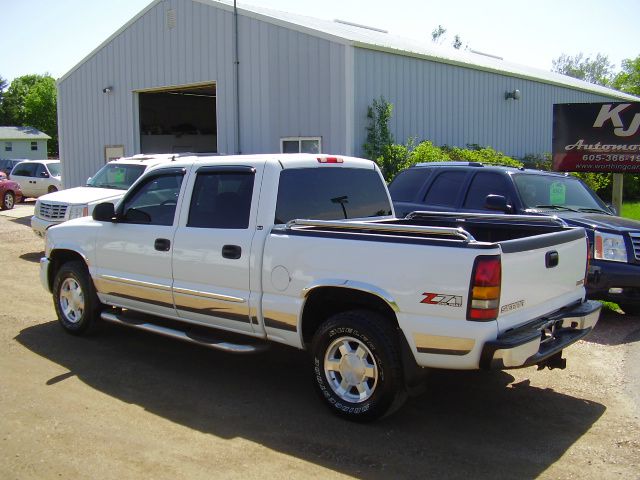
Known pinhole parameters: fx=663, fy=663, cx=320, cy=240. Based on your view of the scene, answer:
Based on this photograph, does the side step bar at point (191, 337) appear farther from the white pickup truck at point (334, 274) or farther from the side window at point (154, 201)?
the side window at point (154, 201)

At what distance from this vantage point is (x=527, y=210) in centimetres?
819

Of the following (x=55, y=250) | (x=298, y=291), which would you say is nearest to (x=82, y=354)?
(x=55, y=250)

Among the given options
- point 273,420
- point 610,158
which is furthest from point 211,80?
point 273,420

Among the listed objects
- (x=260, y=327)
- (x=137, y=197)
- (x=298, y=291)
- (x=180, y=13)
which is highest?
(x=180, y=13)

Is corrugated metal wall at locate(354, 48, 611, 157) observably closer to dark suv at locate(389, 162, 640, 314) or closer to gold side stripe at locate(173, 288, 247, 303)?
dark suv at locate(389, 162, 640, 314)

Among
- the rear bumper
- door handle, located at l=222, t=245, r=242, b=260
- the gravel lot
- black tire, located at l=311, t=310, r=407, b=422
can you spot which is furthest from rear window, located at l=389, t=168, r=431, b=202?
black tire, located at l=311, t=310, r=407, b=422

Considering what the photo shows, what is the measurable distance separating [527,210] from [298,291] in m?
4.23

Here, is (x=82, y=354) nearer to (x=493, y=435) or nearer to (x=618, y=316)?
(x=493, y=435)

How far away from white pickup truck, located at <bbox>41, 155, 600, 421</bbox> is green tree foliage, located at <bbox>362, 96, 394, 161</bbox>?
8.01 metres

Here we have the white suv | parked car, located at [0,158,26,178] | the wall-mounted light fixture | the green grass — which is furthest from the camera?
parked car, located at [0,158,26,178]

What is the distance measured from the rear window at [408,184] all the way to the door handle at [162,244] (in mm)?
4437

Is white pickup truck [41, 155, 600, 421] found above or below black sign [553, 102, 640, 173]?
below

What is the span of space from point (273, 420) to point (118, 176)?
9.22m

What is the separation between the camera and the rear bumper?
427 cm
